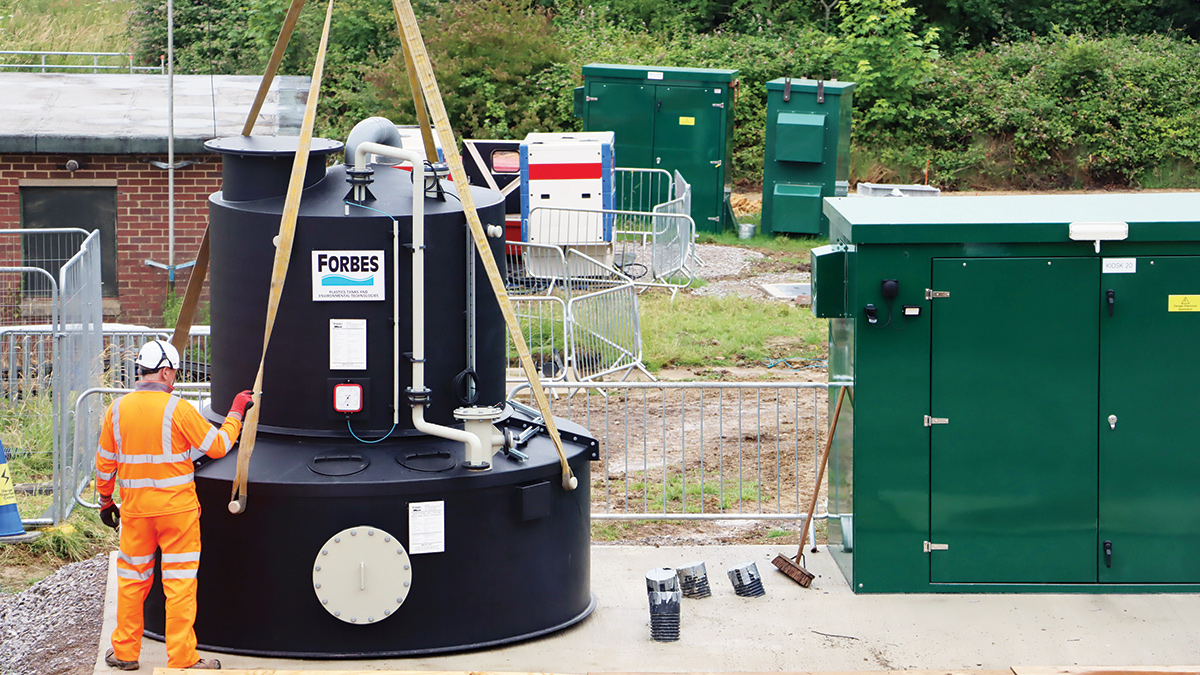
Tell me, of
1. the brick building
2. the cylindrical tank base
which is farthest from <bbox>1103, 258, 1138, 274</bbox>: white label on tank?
the brick building

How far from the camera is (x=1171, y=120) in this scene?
87.3 ft

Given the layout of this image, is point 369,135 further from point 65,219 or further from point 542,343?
point 65,219

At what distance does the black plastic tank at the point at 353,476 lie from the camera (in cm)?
625

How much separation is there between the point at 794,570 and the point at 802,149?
44.9ft

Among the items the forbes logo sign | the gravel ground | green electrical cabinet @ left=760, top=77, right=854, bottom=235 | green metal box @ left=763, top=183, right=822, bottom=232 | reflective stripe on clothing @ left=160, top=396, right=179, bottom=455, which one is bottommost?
the gravel ground

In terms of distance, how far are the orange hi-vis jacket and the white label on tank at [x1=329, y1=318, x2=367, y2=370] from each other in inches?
24.9

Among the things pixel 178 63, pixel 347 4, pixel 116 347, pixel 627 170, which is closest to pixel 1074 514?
pixel 116 347

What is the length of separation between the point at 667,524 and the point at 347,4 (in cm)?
2261

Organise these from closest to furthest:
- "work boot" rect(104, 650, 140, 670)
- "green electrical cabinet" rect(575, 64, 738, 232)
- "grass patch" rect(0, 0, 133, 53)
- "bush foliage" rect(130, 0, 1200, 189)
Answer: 1. "work boot" rect(104, 650, 140, 670)
2. "green electrical cabinet" rect(575, 64, 738, 232)
3. "bush foliage" rect(130, 0, 1200, 189)
4. "grass patch" rect(0, 0, 133, 53)

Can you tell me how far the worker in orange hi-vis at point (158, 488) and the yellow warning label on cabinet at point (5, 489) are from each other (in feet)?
8.17

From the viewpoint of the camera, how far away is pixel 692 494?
9.72 metres

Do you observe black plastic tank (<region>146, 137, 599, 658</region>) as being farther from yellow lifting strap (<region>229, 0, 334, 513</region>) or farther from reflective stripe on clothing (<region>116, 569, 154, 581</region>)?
reflective stripe on clothing (<region>116, 569, 154, 581</region>)

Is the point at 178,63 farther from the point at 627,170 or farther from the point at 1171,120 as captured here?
the point at 1171,120

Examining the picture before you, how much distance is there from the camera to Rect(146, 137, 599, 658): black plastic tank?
6.25m
